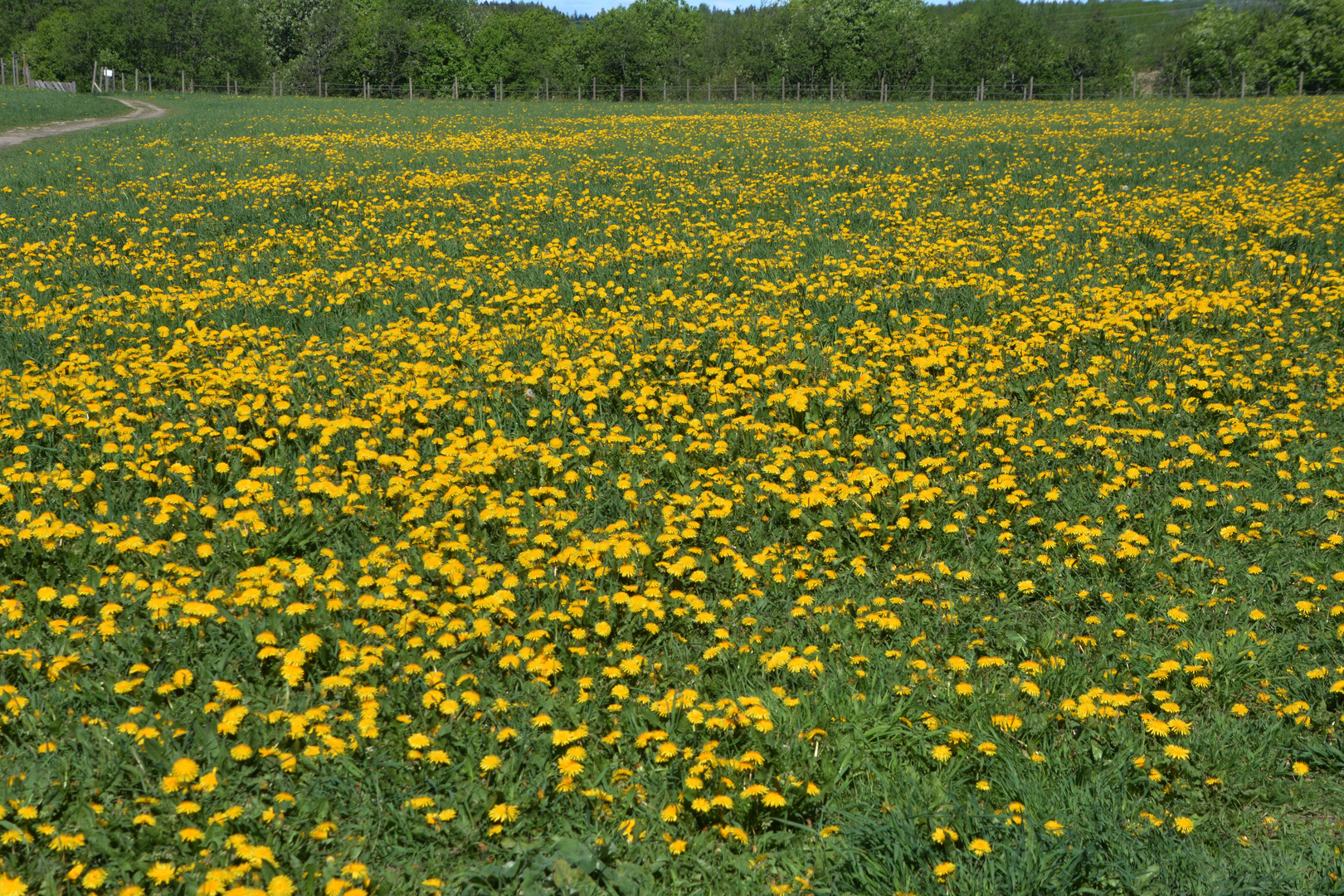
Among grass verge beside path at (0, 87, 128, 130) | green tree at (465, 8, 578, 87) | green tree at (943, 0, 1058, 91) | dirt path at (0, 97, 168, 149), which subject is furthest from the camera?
green tree at (465, 8, 578, 87)

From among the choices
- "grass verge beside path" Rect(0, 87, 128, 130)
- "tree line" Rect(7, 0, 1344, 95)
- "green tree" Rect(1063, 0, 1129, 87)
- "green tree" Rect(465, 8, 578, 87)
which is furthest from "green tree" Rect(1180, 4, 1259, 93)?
"grass verge beside path" Rect(0, 87, 128, 130)

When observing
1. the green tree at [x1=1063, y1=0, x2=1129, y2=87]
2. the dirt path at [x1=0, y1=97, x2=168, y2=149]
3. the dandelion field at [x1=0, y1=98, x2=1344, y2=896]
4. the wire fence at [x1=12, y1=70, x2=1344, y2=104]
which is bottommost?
the dandelion field at [x1=0, y1=98, x2=1344, y2=896]

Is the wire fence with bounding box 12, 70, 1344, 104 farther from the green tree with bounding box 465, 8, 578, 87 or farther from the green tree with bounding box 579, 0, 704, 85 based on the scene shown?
the green tree with bounding box 465, 8, 578, 87

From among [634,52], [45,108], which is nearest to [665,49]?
[634,52]

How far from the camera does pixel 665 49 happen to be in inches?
3061

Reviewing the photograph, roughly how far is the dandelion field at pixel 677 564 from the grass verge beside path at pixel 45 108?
23413 mm

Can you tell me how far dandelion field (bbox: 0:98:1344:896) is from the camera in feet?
10.0

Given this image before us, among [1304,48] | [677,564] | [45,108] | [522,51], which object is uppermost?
[522,51]

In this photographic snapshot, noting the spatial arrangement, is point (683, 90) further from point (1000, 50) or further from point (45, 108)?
point (45, 108)

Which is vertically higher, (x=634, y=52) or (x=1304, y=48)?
(x=634, y=52)

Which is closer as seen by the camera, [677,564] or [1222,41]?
[677,564]

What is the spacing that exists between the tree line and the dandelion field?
6279 centimetres

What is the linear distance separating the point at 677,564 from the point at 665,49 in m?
82.2

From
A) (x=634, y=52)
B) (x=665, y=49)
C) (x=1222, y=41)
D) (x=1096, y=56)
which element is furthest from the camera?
(x=1096, y=56)
